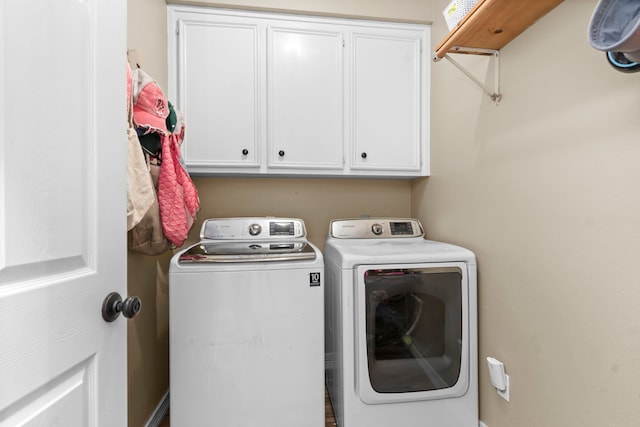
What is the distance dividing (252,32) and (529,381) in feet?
7.75

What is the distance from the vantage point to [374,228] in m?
1.98

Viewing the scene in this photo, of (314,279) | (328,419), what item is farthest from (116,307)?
(328,419)

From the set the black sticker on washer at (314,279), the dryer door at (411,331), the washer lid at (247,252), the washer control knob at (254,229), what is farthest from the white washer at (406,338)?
the washer control knob at (254,229)

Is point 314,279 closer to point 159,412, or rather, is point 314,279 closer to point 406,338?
point 406,338

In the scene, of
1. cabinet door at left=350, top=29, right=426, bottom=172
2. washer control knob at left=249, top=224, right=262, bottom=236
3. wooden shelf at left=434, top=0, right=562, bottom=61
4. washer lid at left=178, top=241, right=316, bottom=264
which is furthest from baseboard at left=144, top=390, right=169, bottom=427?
wooden shelf at left=434, top=0, right=562, bottom=61

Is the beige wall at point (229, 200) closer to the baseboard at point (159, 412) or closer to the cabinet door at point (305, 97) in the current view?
the baseboard at point (159, 412)

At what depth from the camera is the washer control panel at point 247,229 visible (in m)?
1.84

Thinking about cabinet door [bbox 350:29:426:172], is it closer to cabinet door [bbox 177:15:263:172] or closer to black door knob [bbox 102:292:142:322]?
cabinet door [bbox 177:15:263:172]

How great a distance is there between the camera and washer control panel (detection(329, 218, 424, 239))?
1.94 m

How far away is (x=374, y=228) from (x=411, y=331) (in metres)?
0.73

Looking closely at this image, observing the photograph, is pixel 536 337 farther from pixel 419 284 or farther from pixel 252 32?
pixel 252 32

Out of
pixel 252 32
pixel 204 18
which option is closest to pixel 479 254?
pixel 252 32

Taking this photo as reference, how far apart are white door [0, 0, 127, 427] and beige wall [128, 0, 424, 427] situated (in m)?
0.71

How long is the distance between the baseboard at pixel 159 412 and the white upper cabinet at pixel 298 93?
140 centimetres
